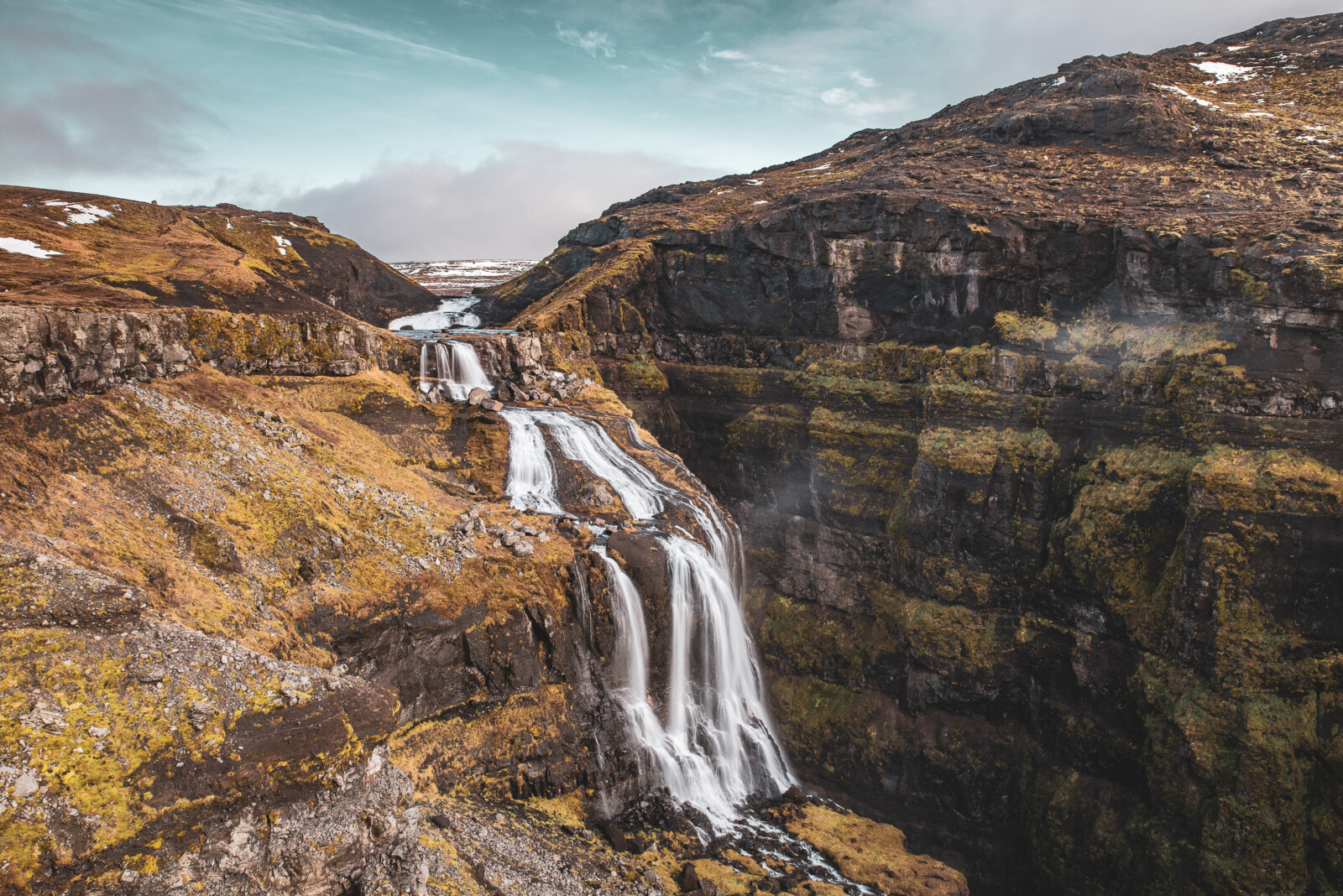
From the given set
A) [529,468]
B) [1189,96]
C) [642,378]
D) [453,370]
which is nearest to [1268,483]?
[529,468]

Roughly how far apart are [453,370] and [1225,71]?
155 feet

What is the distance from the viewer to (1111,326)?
29141mm

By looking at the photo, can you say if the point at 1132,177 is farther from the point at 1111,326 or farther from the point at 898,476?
the point at 898,476

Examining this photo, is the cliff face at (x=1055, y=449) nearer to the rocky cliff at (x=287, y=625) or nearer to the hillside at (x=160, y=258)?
the rocky cliff at (x=287, y=625)

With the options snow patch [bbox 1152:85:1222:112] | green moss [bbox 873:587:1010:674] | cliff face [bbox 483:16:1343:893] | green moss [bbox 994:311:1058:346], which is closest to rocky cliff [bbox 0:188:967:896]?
cliff face [bbox 483:16:1343:893]

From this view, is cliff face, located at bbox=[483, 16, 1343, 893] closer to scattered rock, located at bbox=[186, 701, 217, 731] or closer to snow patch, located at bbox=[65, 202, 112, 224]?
snow patch, located at bbox=[65, 202, 112, 224]

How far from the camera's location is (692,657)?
911 inches

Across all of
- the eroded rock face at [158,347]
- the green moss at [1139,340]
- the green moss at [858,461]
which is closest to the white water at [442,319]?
the eroded rock face at [158,347]

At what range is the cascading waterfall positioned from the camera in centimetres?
2155

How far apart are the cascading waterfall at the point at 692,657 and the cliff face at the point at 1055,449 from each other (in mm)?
7714

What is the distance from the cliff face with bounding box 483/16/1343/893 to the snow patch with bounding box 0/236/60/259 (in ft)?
62.0

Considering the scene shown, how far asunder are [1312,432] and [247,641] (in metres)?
31.4

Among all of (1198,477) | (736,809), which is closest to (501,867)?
(736,809)

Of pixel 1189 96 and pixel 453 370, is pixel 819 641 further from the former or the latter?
pixel 1189 96
